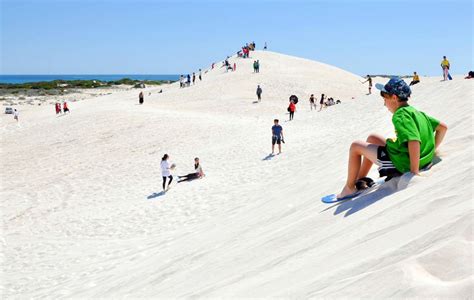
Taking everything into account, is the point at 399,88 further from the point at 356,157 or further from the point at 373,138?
the point at 356,157

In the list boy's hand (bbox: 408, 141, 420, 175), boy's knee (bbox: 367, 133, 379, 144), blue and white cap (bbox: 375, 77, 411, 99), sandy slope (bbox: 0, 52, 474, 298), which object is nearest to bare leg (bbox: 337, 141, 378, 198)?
boy's knee (bbox: 367, 133, 379, 144)

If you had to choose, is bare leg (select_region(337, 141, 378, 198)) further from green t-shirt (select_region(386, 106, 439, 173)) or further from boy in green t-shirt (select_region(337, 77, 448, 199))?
green t-shirt (select_region(386, 106, 439, 173))

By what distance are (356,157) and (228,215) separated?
4342 mm

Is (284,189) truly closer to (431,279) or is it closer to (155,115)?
(431,279)

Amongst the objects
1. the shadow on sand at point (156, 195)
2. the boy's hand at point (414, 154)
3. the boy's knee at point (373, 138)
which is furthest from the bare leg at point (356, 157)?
the shadow on sand at point (156, 195)

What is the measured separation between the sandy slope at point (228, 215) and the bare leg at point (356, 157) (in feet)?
0.97

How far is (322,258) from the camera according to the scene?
3.90m

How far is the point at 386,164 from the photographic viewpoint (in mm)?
5059

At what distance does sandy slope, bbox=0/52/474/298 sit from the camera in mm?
3285

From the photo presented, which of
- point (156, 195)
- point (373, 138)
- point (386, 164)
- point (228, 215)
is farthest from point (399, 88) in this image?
point (156, 195)

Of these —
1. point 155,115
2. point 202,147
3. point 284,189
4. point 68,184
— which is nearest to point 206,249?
point 284,189

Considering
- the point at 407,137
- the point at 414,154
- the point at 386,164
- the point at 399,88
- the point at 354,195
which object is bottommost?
the point at 354,195

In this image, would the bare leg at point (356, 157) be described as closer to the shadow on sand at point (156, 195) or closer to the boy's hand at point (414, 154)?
the boy's hand at point (414, 154)

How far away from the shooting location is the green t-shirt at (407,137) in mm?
4738
